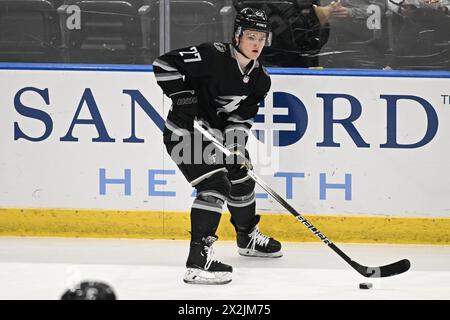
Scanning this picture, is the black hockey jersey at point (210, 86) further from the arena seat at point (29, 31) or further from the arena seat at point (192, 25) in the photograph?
the arena seat at point (29, 31)

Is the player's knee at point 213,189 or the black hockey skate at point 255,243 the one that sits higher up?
the player's knee at point 213,189

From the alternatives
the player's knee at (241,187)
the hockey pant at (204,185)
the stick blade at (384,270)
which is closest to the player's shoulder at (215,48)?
the hockey pant at (204,185)

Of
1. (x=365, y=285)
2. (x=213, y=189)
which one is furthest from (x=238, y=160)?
(x=365, y=285)

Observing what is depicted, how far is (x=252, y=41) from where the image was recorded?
4.89 metres

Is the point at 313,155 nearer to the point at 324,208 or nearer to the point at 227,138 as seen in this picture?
the point at 324,208

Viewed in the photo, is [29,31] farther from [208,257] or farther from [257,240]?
[208,257]

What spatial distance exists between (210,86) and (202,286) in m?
0.87

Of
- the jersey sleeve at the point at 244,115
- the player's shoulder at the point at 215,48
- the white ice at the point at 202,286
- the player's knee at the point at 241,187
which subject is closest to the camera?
the white ice at the point at 202,286

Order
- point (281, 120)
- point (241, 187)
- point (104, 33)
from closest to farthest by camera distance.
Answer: point (241, 187) → point (281, 120) → point (104, 33)

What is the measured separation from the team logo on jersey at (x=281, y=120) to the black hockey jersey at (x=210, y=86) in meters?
0.46

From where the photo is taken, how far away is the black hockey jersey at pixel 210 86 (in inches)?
191
